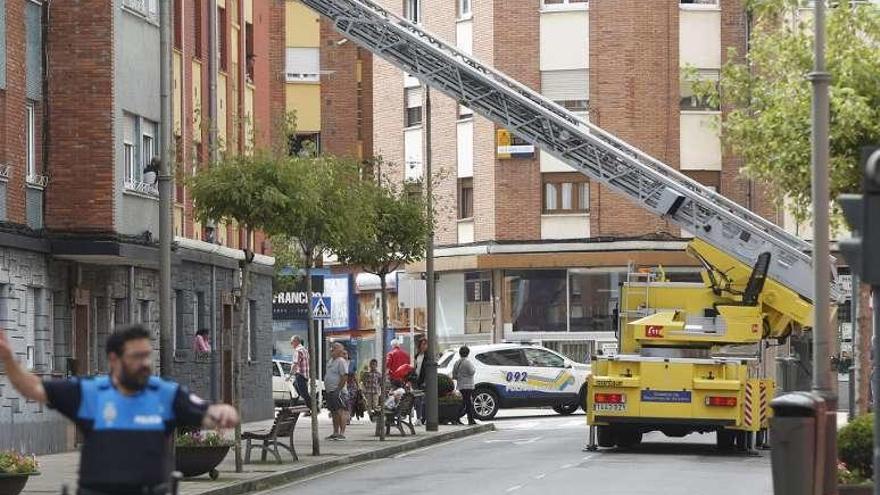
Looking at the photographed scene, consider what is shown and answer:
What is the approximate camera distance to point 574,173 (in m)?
63.0

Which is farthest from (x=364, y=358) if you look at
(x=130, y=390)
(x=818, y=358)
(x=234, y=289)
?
(x=130, y=390)

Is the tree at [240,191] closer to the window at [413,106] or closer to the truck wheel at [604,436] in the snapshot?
the truck wheel at [604,436]

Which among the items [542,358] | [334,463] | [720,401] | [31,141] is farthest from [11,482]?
[542,358]

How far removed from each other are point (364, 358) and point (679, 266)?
538 inches

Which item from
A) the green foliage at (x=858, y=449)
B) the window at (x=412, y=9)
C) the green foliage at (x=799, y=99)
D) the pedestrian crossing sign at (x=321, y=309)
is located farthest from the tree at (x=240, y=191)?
the window at (x=412, y=9)

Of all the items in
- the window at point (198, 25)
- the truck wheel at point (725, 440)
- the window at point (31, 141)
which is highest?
the window at point (198, 25)

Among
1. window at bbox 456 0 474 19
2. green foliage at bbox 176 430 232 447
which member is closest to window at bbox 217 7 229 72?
window at bbox 456 0 474 19

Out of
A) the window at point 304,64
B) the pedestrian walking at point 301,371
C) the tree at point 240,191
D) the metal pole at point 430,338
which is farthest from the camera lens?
the window at point 304,64

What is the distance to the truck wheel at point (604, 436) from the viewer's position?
33.7 metres

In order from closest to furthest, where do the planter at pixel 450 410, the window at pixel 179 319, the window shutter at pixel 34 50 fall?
1. the window shutter at pixel 34 50
2. the window at pixel 179 319
3. the planter at pixel 450 410

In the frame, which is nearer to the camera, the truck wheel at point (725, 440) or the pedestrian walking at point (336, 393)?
the truck wheel at point (725, 440)

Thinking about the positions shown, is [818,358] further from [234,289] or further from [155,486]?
[234,289]

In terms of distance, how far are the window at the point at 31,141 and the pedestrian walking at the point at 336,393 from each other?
6.66 meters

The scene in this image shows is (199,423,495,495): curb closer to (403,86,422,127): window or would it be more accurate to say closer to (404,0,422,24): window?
(403,86,422,127): window
